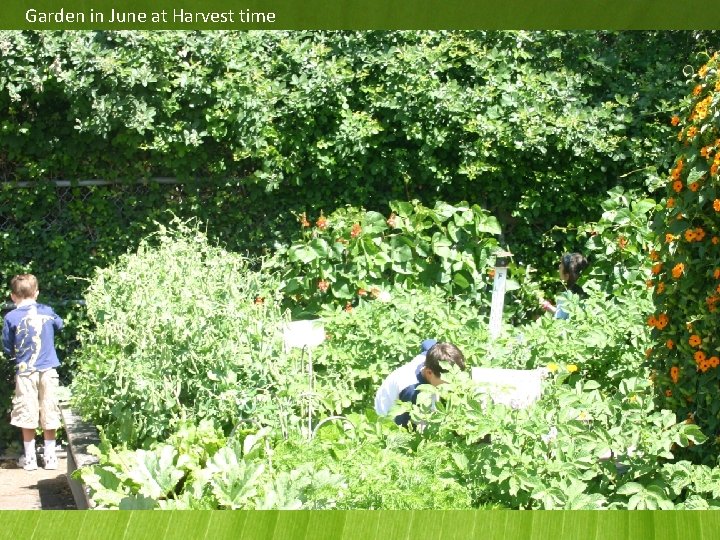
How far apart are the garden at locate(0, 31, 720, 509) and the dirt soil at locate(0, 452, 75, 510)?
0.47 metres

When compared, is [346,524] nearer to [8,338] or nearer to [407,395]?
[407,395]

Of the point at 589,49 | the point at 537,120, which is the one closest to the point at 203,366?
the point at 537,120

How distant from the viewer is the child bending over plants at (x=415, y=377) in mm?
4348

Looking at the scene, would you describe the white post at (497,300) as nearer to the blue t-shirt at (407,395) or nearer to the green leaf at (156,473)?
the blue t-shirt at (407,395)

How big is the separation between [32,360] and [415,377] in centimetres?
300

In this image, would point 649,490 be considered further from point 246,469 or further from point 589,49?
point 589,49

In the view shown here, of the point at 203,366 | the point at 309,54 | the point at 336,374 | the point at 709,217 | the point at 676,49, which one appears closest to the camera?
the point at 709,217

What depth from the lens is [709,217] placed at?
333cm

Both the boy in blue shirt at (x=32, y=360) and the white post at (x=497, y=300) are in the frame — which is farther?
the boy in blue shirt at (x=32, y=360)

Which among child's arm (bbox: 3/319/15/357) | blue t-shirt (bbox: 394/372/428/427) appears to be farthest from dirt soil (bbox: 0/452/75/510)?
blue t-shirt (bbox: 394/372/428/427)

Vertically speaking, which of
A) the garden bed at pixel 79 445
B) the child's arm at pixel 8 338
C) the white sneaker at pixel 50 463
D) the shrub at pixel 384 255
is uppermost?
the shrub at pixel 384 255

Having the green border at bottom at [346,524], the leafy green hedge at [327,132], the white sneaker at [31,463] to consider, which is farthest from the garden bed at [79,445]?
the green border at bottom at [346,524]

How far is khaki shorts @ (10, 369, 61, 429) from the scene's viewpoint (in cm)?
662

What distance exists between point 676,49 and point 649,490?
16.8 ft
